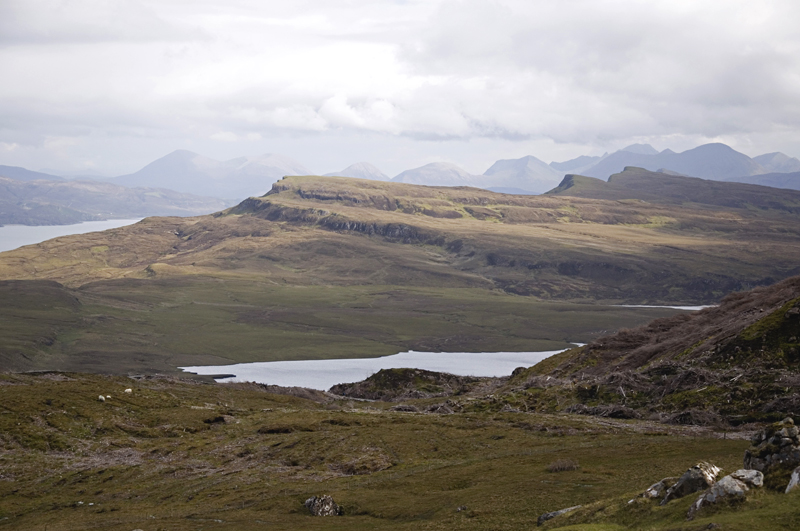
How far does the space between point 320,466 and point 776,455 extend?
26757 millimetres

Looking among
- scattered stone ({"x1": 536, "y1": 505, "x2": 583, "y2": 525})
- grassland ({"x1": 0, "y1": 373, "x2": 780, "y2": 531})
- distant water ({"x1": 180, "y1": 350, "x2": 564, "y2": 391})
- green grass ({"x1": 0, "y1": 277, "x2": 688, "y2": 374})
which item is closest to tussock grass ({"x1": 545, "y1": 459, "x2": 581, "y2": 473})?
grassland ({"x1": 0, "y1": 373, "x2": 780, "y2": 531})

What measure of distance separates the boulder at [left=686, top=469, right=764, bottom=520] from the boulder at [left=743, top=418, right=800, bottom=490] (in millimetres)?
439

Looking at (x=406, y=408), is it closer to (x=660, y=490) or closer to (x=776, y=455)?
(x=660, y=490)

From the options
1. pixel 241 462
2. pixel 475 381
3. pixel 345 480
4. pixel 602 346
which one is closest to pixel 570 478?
pixel 345 480

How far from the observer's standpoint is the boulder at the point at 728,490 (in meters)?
18.4

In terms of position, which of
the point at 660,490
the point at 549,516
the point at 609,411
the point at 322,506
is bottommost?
the point at 609,411

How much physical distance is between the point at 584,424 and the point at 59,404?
126 feet

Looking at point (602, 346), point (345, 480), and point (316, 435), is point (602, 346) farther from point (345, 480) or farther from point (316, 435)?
point (345, 480)

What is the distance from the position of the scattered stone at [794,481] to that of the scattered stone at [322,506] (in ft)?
59.6

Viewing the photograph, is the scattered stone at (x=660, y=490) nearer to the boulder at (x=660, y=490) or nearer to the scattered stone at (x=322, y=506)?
the boulder at (x=660, y=490)

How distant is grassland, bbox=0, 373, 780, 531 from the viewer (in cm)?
2780

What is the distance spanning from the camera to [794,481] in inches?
723

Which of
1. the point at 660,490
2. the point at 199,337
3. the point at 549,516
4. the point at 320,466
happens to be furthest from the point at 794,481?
the point at 199,337

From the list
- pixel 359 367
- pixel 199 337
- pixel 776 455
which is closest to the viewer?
pixel 776 455
